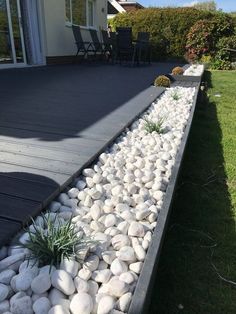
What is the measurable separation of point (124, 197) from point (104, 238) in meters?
0.45

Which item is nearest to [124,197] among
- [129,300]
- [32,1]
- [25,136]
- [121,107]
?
[129,300]

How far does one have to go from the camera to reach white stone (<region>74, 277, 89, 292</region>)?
1.27 metres

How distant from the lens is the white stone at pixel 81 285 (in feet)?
4.16

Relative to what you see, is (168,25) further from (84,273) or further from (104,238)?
(84,273)

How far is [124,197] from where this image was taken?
197 cm

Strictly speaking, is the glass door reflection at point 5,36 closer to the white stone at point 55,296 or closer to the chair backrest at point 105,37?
the chair backrest at point 105,37

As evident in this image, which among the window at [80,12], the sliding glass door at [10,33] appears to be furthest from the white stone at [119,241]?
the window at [80,12]

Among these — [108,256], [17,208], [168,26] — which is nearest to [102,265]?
[108,256]

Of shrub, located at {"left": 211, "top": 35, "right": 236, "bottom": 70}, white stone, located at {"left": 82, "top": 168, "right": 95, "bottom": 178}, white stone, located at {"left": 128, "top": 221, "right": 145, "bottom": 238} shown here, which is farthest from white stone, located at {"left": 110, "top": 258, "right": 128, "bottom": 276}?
shrub, located at {"left": 211, "top": 35, "right": 236, "bottom": 70}

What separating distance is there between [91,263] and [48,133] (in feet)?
5.67

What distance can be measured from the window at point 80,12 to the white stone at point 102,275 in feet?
34.6

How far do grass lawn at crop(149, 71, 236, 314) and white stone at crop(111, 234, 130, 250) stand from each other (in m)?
0.30

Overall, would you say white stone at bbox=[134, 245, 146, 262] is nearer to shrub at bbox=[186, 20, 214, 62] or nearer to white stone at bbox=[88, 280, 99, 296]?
white stone at bbox=[88, 280, 99, 296]

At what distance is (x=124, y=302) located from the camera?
122 centimetres
